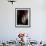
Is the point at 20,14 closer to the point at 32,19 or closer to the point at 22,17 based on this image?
the point at 22,17

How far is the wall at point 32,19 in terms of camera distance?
17.2 ft

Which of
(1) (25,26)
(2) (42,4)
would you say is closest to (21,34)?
(1) (25,26)

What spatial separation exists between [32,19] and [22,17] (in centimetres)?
40

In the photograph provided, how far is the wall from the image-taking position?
5230 millimetres

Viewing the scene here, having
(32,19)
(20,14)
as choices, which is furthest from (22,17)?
(32,19)

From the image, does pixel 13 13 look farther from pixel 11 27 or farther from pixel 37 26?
pixel 37 26

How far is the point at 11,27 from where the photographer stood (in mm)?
5289

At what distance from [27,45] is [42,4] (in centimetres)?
231

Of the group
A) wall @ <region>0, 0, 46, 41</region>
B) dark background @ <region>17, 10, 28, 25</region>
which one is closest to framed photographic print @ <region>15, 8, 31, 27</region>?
dark background @ <region>17, 10, 28, 25</region>

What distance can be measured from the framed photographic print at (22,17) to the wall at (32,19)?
0.39 ft

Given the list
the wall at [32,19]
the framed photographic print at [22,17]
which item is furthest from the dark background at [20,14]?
the wall at [32,19]

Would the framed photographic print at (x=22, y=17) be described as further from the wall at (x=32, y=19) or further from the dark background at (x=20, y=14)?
the wall at (x=32, y=19)

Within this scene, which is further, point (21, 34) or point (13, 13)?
point (13, 13)

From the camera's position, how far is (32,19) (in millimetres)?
5238
